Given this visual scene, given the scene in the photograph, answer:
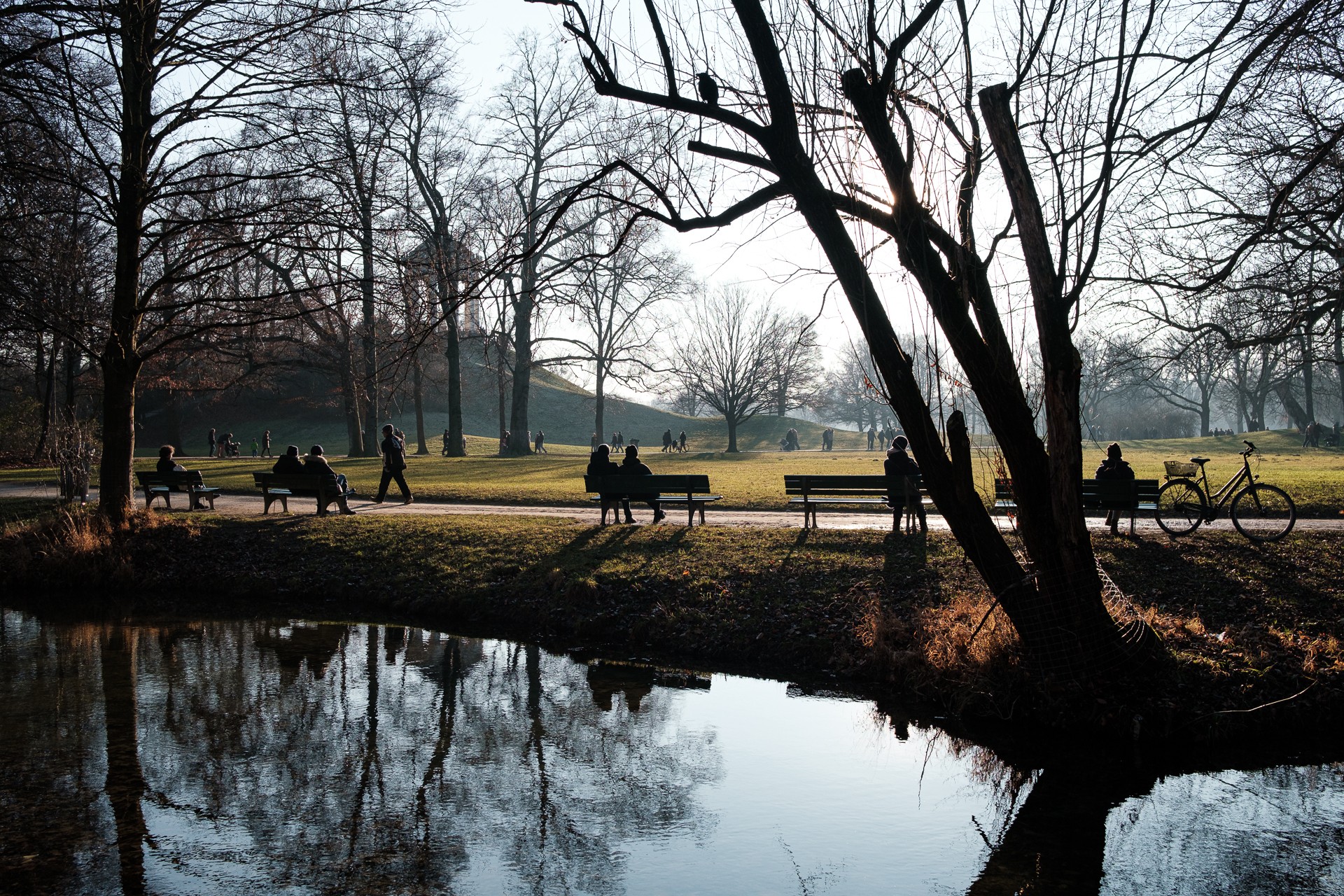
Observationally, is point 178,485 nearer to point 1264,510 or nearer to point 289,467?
point 289,467

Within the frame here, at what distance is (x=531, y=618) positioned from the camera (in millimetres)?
11055

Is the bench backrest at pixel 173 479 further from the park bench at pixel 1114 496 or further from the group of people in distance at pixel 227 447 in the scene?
the group of people in distance at pixel 227 447

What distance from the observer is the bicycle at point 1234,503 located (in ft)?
40.0

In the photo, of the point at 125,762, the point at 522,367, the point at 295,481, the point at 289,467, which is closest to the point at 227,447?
the point at 522,367

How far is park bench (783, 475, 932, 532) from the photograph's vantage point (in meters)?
13.0

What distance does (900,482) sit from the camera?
13000 mm

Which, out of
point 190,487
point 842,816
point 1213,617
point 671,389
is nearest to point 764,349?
point 671,389

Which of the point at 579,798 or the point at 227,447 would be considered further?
the point at 227,447

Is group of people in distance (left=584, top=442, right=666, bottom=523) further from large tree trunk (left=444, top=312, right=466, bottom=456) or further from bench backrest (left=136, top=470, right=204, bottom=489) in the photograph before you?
large tree trunk (left=444, top=312, right=466, bottom=456)

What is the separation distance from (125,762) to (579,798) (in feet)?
10.7

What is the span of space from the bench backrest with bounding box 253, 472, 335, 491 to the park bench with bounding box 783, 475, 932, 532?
7.82 metres

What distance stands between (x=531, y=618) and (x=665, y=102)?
20.8 feet

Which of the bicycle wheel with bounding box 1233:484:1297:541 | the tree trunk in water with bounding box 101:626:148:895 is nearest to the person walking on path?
the tree trunk in water with bounding box 101:626:148:895

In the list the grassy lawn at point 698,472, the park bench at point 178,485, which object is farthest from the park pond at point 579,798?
the park bench at point 178,485
